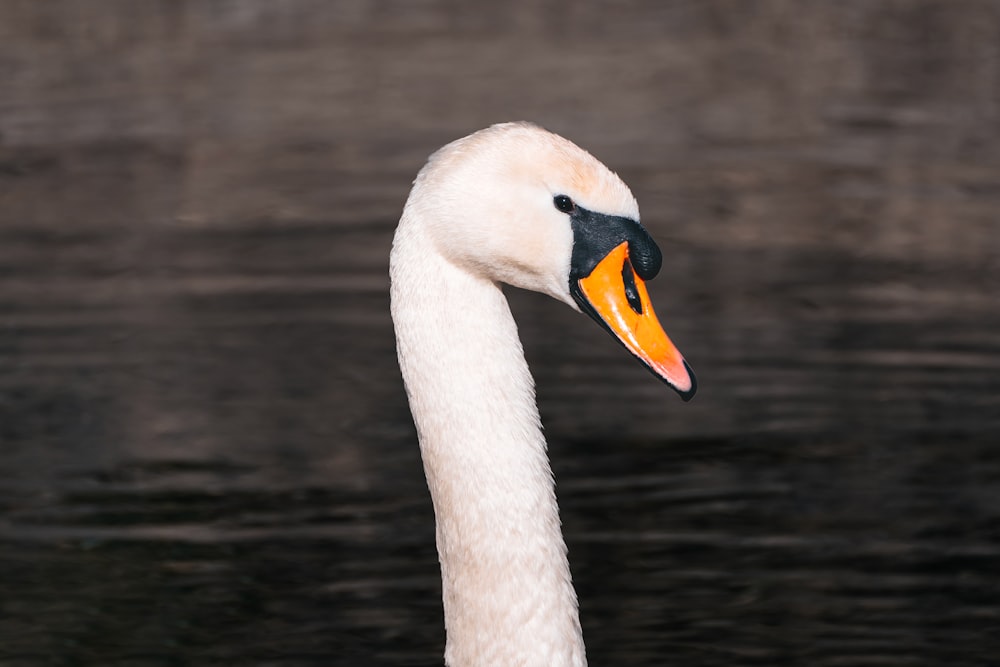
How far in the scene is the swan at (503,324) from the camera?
370cm

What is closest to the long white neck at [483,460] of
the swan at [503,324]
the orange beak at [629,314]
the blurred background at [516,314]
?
the swan at [503,324]

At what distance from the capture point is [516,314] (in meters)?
9.26

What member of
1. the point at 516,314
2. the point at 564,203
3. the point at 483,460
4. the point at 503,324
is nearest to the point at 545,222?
the point at 564,203

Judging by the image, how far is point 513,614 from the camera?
12.7 ft

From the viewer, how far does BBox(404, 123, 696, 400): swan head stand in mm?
3689

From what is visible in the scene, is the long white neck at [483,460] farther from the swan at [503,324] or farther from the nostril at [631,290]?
the nostril at [631,290]

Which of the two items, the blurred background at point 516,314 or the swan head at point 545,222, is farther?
the blurred background at point 516,314

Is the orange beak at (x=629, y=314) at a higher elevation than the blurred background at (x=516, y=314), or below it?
higher

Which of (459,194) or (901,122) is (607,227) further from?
(901,122)

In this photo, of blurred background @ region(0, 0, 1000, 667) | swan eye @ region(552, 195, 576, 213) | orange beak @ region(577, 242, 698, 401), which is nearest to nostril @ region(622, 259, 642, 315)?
orange beak @ region(577, 242, 698, 401)

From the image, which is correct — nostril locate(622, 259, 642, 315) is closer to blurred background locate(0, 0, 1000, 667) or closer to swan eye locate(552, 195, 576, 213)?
swan eye locate(552, 195, 576, 213)

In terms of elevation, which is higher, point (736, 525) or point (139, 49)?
point (139, 49)

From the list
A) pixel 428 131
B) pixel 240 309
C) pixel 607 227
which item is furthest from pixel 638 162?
pixel 607 227

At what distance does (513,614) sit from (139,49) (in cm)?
1116
